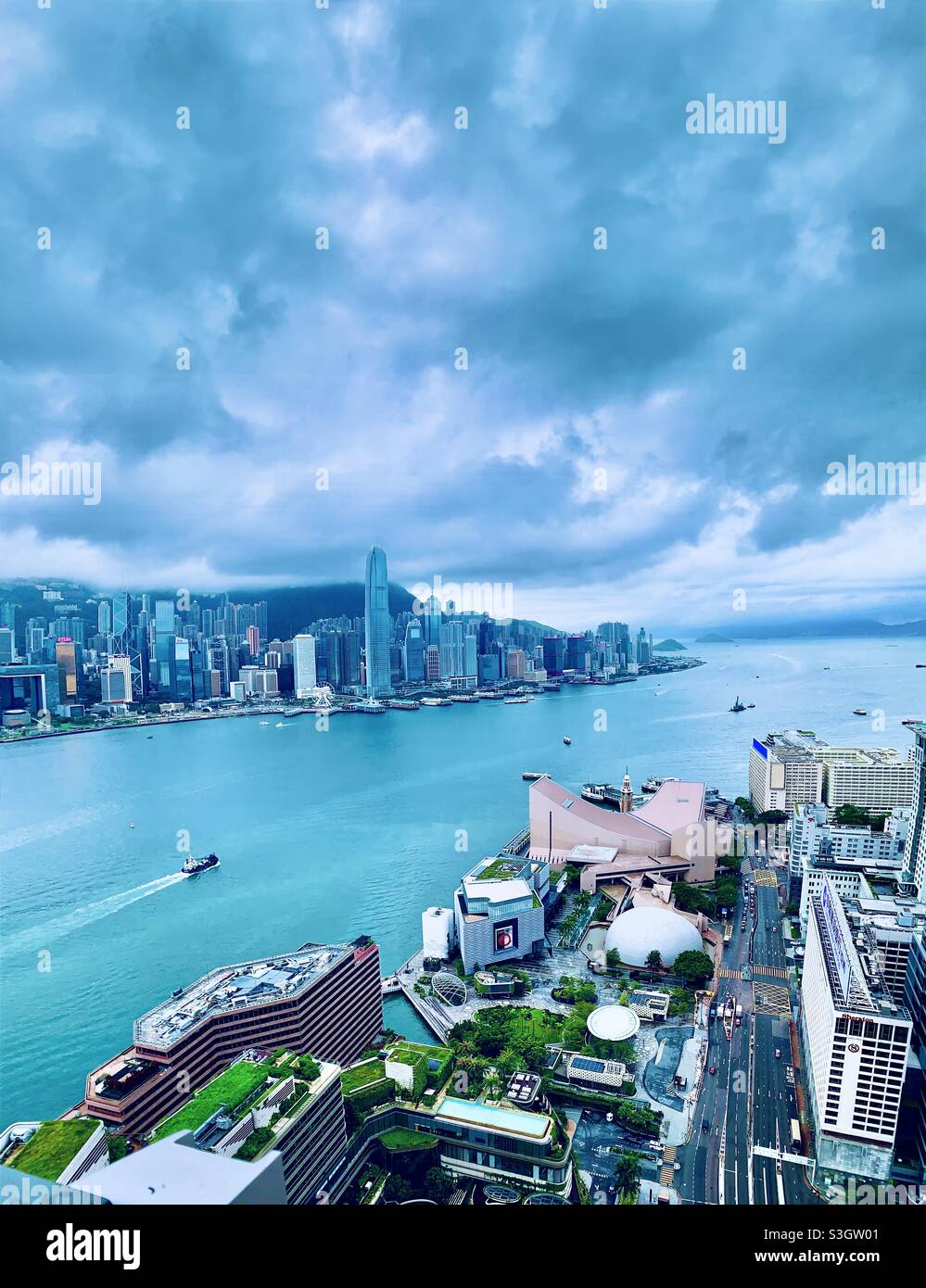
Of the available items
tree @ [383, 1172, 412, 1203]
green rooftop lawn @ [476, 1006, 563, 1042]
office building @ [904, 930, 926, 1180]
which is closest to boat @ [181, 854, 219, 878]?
green rooftop lawn @ [476, 1006, 563, 1042]

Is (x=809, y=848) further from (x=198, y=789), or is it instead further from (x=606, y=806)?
(x=198, y=789)

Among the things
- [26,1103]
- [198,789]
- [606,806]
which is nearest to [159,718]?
[198,789]

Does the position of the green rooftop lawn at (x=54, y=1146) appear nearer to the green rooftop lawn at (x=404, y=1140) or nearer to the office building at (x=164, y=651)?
the green rooftop lawn at (x=404, y=1140)

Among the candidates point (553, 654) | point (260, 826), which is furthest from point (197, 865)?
point (553, 654)

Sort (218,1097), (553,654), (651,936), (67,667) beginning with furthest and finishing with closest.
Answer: (553,654) < (67,667) < (651,936) < (218,1097)

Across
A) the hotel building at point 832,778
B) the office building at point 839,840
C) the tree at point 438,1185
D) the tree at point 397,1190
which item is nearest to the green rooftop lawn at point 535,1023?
the tree at point 438,1185

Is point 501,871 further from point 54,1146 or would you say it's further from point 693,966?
point 54,1146
